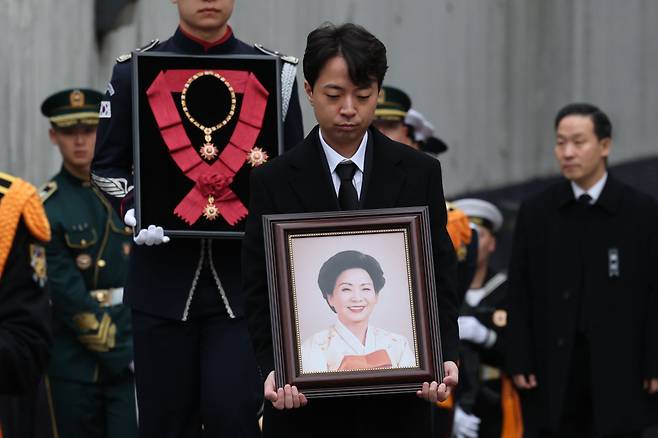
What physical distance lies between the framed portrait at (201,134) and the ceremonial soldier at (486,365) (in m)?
3.79

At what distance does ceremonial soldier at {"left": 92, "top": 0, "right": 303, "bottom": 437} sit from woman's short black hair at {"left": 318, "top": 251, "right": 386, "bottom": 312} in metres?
1.09

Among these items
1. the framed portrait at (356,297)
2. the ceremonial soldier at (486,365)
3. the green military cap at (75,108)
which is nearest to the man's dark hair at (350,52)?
the framed portrait at (356,297)

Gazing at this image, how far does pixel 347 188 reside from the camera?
4.81 metres

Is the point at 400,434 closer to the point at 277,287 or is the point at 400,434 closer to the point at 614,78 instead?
the point at 277,287

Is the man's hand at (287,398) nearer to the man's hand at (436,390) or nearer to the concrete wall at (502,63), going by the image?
the man's hand at (436,390)

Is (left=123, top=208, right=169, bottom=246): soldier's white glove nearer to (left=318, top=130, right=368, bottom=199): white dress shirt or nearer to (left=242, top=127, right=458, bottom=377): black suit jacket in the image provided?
(left=242, top=127, right=458, bottom=377): black suit jacket

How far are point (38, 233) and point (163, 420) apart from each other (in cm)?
100

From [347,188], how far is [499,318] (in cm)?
498

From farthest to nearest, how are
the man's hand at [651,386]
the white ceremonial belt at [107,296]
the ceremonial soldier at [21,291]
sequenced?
the man's hand at [651,386] → the white ceremonial belt at [107,296] → the ceremonial soldier at [21,291]

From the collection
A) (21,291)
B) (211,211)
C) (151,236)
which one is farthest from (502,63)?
(151,236)

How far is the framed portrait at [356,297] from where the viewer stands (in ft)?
15.1

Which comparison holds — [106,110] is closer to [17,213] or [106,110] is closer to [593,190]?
[17,213]

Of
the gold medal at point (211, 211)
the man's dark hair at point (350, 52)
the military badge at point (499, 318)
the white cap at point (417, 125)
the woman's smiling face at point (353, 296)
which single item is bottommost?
the woman's smiling face at point (353, 296)

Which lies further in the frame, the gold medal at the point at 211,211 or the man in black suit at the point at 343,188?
the gold medal at the point at 211,211
